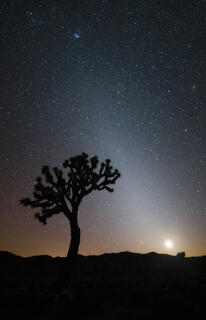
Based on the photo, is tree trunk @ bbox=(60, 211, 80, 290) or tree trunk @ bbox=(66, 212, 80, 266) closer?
tree trunk @ bbox=(60, 211, 80, 290)

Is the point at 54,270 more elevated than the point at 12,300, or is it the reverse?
the point at 12,300

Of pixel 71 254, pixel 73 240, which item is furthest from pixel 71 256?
pixel 73 240

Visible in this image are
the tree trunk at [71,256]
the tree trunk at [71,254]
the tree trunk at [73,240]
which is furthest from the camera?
the tree trunk at [73,240]

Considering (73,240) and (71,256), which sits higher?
(73,240)

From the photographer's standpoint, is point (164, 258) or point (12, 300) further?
point (164, 258)

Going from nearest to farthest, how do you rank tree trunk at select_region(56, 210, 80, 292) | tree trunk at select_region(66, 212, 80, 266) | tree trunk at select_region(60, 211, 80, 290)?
tree trunk at select_region(56, 210, 80, 292), tree trunk at select_region(60, 211, 80, 290), tree trunk at select_region(66, 212, 80, 266)

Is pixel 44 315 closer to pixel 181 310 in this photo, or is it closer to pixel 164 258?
pixel 181 310

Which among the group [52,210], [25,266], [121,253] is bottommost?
[25,266]

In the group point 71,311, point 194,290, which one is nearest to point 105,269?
point 194,290

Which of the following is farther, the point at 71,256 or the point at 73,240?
the point at 73,240

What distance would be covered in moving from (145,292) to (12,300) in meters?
4.84

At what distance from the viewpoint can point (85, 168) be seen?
11383mm

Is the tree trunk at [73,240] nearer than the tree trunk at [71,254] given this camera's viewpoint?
No

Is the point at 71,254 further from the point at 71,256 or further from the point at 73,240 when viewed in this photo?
the point at 73,240
